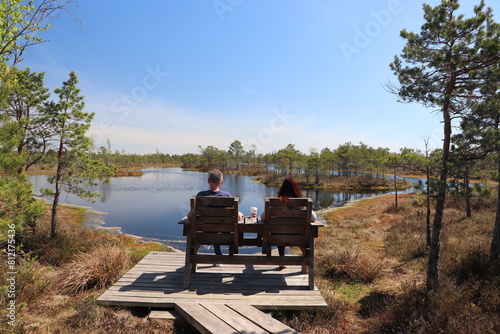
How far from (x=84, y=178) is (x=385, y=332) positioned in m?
9.67

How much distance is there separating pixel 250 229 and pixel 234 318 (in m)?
1.30

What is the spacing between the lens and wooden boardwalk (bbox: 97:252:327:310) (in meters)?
3.60

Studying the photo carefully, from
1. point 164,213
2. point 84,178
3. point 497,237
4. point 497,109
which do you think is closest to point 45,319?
point 84,178

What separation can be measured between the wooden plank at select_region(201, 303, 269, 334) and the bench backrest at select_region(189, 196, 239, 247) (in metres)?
0.94

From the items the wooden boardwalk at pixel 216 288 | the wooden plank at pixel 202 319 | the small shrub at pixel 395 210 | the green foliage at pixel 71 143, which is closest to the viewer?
the wooden plank at pixel 202 319

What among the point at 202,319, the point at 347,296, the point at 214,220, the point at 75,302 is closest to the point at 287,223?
the point at 214,220

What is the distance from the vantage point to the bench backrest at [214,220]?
3.94 meters

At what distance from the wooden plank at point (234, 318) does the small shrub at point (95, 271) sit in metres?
2.42

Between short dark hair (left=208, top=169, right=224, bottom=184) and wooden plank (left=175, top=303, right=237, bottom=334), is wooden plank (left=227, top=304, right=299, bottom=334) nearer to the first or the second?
wooden plank (left=175, top=303, right=237, bottom=334)

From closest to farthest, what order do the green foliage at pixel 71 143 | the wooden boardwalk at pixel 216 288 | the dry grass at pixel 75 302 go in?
1. the dry grass at pixel 75 302
2. the wooden boardwalk at pixel 216 288
3. the green foliage at pixel 71 143

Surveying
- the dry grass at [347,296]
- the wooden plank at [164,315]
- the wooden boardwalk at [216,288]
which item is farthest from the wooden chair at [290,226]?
the wooden plank at [164,315]

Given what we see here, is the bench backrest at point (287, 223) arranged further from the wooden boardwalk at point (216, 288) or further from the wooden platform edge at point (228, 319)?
the wooden platform edge at point (228, 319)

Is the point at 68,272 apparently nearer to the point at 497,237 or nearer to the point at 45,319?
the point at 45,319

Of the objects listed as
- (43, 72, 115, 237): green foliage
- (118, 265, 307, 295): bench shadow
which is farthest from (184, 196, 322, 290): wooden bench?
(43, 72, 115, 237): green foliage
